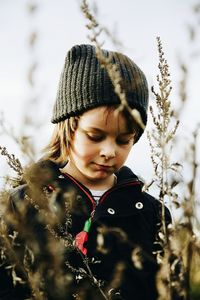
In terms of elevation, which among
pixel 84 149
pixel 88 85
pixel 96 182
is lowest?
pixel 96 182

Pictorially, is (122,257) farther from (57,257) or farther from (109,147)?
(57,257)

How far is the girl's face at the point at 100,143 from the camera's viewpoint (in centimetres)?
219

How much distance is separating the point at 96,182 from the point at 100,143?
457 millimetres

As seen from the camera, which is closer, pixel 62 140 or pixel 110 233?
pixel 110 233

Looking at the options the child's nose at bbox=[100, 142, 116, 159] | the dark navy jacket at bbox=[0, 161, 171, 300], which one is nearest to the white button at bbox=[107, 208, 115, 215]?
the dark navy jacket at bbox=[0, 161, 171, 300]

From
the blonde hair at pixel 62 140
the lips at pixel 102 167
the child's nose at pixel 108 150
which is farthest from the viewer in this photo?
the blonde hair at pixel 62 140

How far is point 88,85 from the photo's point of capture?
8.36 feet

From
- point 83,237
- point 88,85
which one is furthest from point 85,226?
point 88,85

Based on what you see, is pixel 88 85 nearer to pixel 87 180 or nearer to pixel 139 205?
pixel 87 180

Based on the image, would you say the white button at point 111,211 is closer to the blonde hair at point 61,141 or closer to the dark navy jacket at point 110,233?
the dark navy jacket at point 110,233

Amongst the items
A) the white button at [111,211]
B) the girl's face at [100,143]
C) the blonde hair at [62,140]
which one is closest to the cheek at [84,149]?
the girl's face at [100,143]

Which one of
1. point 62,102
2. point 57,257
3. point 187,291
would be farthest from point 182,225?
point 62,102

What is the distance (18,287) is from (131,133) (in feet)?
3.13

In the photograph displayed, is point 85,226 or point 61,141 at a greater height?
point 61,141
